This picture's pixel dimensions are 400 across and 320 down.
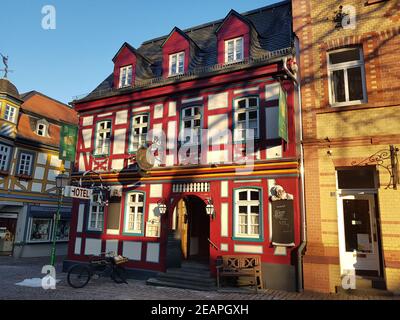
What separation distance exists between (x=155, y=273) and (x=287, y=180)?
578cm

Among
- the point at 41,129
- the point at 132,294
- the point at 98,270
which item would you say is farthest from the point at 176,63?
the point at 41,129

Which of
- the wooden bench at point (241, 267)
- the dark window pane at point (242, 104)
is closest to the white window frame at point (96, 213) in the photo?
the wooden bench at point (241, 267)

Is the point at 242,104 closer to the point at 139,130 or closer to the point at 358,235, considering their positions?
the point at 139,130

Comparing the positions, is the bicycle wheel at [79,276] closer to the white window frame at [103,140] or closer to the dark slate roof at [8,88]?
the white window frame at [103,140]

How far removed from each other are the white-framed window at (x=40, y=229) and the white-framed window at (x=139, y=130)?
1163 centimetres

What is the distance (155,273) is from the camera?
1139 centimetres

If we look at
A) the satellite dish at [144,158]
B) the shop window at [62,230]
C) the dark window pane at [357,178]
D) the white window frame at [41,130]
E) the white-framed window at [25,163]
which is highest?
the white window frame at [41,130]

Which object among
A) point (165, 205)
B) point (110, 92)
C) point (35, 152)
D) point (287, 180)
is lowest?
point (165, 205)

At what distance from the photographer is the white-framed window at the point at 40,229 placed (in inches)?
802

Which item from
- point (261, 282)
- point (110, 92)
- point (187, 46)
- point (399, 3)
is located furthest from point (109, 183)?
point (399, 3)

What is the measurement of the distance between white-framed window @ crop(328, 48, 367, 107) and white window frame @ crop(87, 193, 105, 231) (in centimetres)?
997

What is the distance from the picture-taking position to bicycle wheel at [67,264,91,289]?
10.2 meters

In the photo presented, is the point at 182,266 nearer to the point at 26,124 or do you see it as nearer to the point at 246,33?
the point at 246,33

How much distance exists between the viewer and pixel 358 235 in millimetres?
9289
